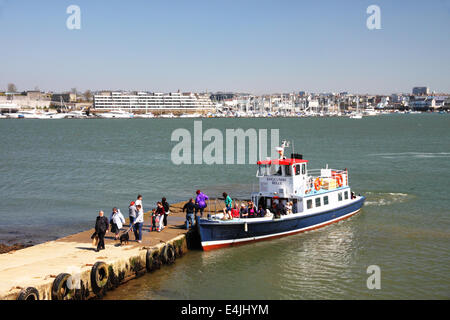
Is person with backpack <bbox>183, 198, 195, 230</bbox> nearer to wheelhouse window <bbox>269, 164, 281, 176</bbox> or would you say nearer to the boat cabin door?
wheelhouse window <bbox>269, 164, 281, 176</bbox>

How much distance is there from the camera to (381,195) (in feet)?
118

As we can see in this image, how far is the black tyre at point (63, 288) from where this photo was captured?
547 inches

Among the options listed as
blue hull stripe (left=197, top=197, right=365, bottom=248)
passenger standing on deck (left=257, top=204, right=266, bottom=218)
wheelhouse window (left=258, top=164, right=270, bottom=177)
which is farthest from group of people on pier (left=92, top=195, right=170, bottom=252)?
wheelhouse window (left=258, top=164, right=270, bottom=177)

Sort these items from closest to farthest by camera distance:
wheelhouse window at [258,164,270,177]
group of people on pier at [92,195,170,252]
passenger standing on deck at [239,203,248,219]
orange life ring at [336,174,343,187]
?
group of people on pier at [92,195,170,252]
passenger standing on deck at [239,203,248,219]
wheelhouse window at [258,164,270,177]
orange life ring at [336,174,343,187]

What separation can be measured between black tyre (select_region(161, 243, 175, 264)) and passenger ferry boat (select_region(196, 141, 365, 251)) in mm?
1923

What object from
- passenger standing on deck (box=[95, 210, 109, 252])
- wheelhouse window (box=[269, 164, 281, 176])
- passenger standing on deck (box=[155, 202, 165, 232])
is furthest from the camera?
wheelhouse window (box=[269, 164, 281, 176])

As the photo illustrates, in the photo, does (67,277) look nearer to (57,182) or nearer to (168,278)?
(168,278)

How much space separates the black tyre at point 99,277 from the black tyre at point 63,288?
0.88 metres

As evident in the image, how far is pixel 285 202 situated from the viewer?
78.9 ft

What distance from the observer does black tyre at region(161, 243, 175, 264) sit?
19125mm

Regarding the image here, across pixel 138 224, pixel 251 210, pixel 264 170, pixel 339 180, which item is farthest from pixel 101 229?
pixel 339 180

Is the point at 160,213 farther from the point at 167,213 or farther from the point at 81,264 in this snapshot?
the point at 81,264

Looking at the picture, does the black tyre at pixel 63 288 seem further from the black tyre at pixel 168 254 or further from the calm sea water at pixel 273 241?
the black tyre at pixel 168 254
